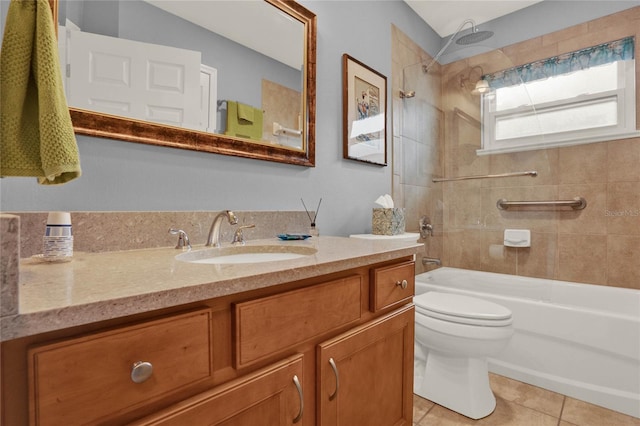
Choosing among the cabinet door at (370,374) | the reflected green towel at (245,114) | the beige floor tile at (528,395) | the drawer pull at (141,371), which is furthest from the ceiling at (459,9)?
the drawer pull at (141,371)

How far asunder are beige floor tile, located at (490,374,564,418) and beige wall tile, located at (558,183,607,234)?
3.73 feet

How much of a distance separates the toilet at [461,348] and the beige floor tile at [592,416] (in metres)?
0.34

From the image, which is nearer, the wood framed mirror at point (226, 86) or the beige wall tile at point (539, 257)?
the wood framed mirror at point (226, 86)

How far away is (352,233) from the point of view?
74.1 inches

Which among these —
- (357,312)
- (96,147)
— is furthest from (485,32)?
(96,147)

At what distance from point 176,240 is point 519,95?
2.47 m

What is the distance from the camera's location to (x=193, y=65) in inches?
44.6

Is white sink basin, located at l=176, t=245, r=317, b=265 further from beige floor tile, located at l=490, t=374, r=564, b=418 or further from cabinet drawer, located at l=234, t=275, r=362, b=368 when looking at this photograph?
beige floor tile, located at l=490, t=374, r=564, b=418

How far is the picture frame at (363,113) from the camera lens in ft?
5.95

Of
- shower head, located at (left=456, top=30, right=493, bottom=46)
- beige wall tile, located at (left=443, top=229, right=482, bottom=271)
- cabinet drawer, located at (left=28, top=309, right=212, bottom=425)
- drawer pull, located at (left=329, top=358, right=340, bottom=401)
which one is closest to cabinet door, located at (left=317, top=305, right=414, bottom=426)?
drawer pull, located at (left=329, top=358, right=340, bottom=401)

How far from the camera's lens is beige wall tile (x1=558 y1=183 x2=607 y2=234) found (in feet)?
7.18

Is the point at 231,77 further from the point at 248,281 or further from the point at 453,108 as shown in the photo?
the point at 453,108

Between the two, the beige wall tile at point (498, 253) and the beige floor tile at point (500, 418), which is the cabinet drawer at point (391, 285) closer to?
the beige floor tile at point (500, 418)

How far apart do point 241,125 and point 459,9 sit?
2.23 meters
